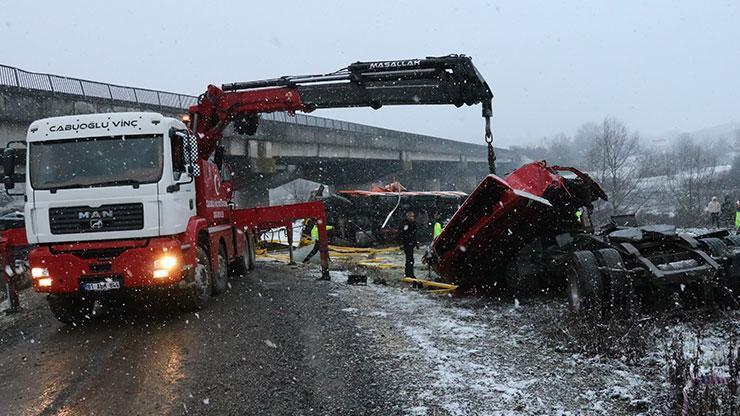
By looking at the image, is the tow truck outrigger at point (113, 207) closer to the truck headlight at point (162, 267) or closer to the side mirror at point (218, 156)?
the truck headlight at point (162, 267)

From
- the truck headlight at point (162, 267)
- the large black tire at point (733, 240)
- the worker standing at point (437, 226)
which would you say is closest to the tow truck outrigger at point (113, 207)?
the truck headlight at point (162, 267)

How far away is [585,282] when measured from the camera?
6.14m

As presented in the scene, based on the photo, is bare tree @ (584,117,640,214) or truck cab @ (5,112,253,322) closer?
truck cab @ (5,112,253,322)

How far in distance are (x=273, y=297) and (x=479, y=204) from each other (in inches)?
146

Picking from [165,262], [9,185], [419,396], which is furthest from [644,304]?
[9,185]

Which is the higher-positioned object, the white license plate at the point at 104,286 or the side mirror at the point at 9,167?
the side mirror at the point at 9,167

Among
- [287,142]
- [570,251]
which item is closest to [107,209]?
[570,251]

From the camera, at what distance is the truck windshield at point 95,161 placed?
7461 millimetres

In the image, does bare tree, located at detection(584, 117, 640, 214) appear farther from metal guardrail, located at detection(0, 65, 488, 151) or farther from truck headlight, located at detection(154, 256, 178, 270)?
truck headlight, located at detection(154, 256, 178, 270)

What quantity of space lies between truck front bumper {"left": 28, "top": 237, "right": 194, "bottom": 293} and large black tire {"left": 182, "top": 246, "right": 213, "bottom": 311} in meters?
0.57

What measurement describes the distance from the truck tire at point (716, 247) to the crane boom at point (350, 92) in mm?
3143

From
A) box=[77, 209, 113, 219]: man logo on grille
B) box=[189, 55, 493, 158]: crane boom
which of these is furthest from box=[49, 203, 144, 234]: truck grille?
box=[189, 55, 493, 158]: crane boom

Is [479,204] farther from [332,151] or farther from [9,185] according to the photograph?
[332,151]

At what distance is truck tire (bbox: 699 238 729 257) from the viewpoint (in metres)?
6.62
